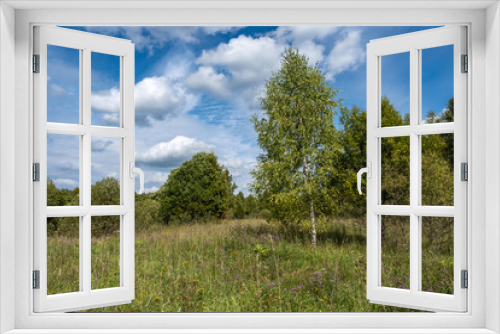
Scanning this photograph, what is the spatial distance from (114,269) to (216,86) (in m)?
3.52

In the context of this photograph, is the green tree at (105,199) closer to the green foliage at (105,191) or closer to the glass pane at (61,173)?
the green foliage at (105,191)

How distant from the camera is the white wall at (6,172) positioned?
5.13 feet

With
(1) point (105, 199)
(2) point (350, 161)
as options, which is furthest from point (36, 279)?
(2) point (350, 161)

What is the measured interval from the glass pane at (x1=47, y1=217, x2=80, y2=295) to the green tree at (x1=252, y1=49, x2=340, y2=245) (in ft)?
9.22

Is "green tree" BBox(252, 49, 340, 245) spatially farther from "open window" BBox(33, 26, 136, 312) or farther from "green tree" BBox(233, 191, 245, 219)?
"open window" BBox(33, 26, 136, 312)

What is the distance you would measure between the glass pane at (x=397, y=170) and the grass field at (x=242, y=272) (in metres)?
0.93

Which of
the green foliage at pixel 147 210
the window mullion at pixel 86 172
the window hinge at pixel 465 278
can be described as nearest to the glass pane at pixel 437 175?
the window hinge at pixel 465 278

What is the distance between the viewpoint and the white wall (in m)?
1.57

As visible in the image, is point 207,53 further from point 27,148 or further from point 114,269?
point 27,148

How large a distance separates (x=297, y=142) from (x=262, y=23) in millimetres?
4129

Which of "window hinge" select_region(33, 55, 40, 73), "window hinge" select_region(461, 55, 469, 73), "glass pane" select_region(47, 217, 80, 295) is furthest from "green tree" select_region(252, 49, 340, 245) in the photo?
"window hinge" select_region(33, 55, 40, 73)

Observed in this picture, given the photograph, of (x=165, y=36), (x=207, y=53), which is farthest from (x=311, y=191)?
(x=165, y=36)

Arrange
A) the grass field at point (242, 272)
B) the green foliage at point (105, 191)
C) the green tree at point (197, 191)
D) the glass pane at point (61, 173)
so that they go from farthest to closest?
the green tree at point (197, 191) < the green foliage at point (105, 191) < the grass field at point (242, 272) < the glass pane at point (61, 173)

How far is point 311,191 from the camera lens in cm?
570
